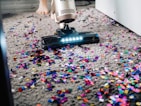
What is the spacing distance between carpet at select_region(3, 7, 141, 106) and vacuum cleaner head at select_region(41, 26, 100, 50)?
4 cm

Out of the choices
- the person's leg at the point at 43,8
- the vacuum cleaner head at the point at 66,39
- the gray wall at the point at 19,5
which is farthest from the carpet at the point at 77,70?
the gray wall at the point at 19,5

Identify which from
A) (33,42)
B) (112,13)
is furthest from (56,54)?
(112,13)

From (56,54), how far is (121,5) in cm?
96

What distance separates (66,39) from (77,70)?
0.44 meters

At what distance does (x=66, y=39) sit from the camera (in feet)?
6.45

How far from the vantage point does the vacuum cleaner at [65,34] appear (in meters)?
1.90

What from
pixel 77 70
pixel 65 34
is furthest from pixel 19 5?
pixel 77 70

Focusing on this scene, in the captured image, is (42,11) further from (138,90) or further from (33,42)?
(138,90)

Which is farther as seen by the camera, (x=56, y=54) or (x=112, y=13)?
(x=112, y=13)

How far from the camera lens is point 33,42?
2.11 m

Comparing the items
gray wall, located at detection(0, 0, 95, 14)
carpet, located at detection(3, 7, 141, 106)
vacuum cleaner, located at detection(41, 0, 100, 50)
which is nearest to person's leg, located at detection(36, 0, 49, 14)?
gray wall, located at detection(0, 0, 95, 14)

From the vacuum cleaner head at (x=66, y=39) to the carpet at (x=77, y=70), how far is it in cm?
4

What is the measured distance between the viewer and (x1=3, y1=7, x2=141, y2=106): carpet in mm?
1302

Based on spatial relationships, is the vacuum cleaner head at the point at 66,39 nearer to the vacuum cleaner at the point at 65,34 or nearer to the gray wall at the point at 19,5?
the vacuum cleaner at the point at 65,34
